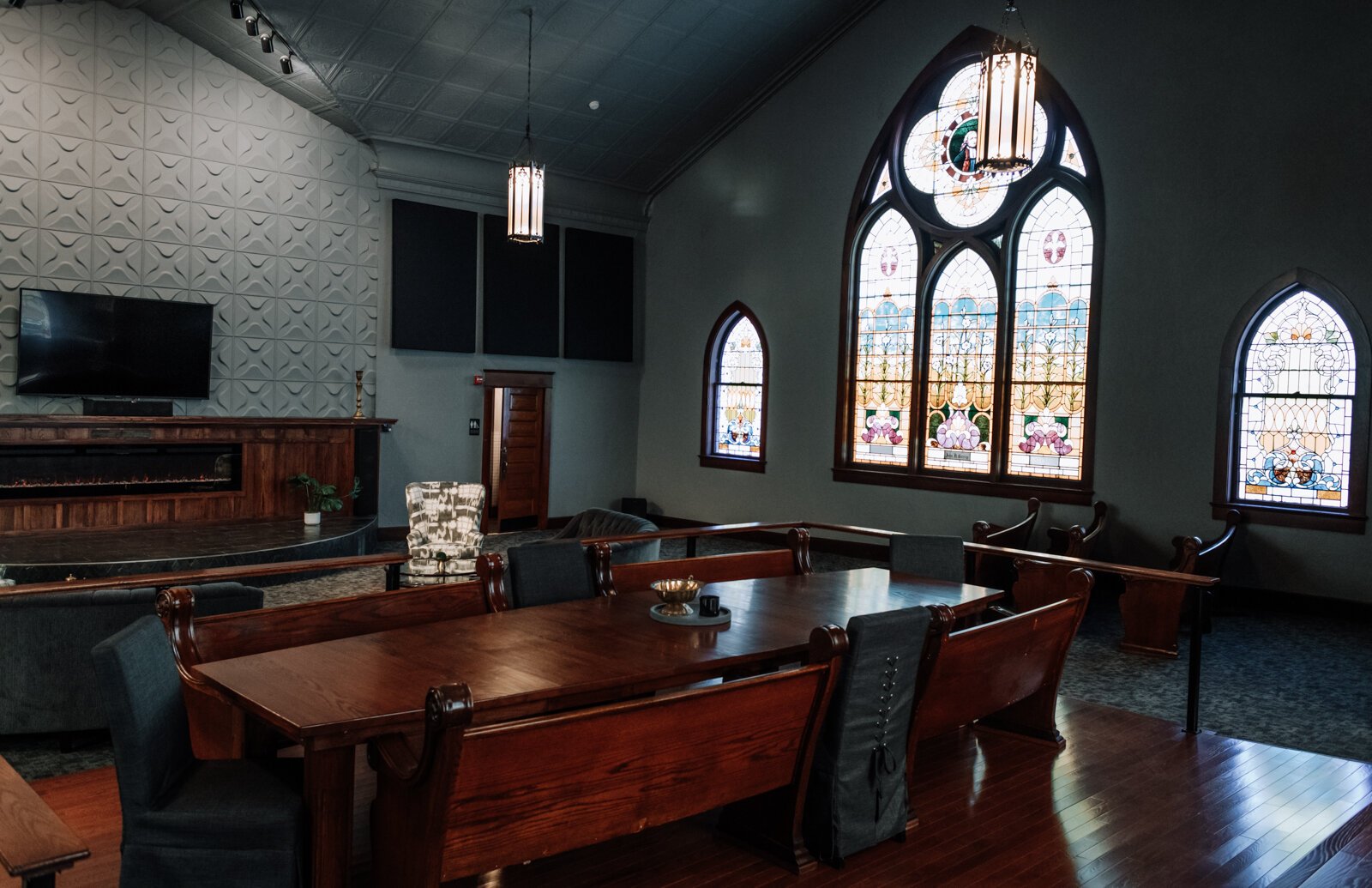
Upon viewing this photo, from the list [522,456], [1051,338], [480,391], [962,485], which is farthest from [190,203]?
[1051,338]

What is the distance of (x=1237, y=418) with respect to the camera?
8.08m

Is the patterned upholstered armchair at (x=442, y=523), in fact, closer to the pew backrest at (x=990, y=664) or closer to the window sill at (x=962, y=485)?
the window sill at (x=962, y=485)

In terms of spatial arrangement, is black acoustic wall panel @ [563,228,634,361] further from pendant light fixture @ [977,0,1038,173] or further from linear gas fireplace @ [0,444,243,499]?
pendant light fixture @ [977,0,1038,173]

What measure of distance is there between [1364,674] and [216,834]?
20.8 feet

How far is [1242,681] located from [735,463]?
21.6ft

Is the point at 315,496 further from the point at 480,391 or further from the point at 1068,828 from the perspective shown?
the point at 1068,828

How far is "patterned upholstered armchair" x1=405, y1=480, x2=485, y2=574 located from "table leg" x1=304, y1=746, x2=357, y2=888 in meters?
5.06

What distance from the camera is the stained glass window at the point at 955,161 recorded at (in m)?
9.62

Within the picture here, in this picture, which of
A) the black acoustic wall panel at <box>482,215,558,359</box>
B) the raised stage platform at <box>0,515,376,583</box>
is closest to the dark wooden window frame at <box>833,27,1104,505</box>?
the black acoustic wall panel at <box>482,215,558,359</box>

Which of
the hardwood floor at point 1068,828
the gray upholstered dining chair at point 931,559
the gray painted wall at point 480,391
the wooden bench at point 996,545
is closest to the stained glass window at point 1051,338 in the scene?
the wooden bench at point 996,545

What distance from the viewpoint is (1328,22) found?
7.53 m

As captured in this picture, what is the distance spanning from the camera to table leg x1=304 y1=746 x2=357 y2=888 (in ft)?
8.60

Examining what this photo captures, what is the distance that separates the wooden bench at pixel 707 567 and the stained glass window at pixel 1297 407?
454 centimetres

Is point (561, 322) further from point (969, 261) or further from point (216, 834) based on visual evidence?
point (216, 834)
